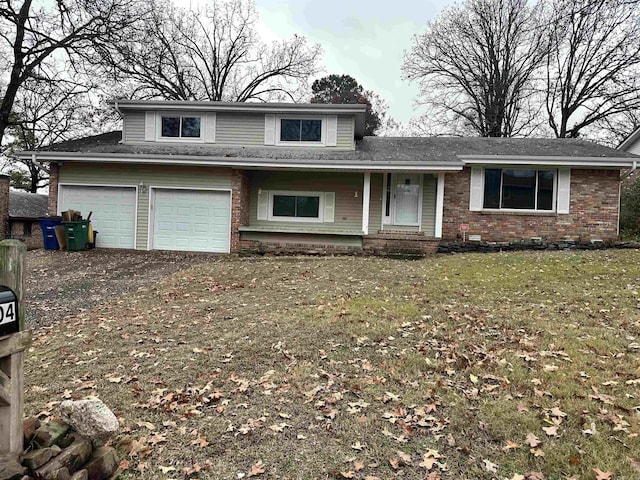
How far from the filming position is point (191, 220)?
12.8 m

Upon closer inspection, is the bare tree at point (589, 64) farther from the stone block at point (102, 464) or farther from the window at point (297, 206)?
the stone block at point (102, 464)

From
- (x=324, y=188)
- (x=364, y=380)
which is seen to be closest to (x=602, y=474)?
(x=364, y=380)

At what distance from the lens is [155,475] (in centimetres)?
271

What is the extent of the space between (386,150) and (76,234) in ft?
33.5

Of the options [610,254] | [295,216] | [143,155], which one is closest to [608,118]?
[610,254]

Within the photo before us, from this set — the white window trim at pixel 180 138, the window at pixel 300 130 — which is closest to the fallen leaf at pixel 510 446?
the window at pixel 300 130

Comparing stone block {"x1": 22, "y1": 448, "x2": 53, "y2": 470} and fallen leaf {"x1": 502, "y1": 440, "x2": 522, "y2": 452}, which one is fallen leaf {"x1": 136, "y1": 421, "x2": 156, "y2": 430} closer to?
stone block {"x1": 22, "y1": 448, "x2": 53, "y2": 470}

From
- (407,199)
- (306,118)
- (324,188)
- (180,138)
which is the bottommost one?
(407,199)

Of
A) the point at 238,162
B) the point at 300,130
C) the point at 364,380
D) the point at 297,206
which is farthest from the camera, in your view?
the point at 300,130

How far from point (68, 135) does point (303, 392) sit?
2510cm

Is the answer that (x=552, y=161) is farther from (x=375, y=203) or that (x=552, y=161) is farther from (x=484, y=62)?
(x=484, y=62)

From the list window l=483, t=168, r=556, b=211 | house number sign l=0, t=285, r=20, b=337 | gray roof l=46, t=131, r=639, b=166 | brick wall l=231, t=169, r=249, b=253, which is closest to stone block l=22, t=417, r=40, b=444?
house number sign l=0, t=285, r=20, b=337

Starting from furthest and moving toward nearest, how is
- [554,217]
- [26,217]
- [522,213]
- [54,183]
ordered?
1. [26,217]
2. [522,213]
3. [554,217]
4. [54,183]

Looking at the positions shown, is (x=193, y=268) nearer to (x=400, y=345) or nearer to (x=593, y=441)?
(x=400, y=345)
